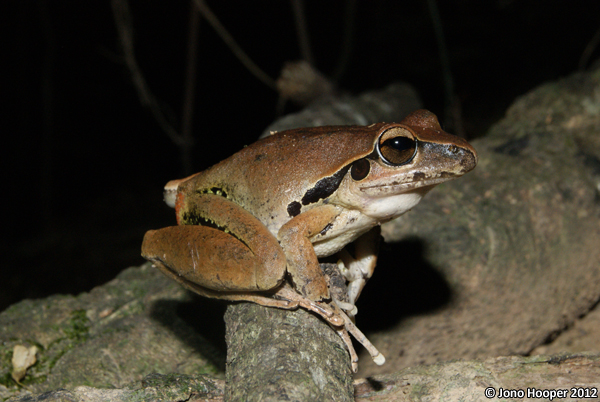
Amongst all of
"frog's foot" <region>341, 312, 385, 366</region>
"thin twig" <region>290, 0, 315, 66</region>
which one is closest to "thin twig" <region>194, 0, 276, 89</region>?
"thin twig" <region>290, 0, 315, 66</region>

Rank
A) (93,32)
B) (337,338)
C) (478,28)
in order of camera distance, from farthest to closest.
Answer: (478,28), (93,32), (337,338)

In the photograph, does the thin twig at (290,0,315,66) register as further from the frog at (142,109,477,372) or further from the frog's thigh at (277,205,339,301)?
the frog's thigh at (277,205,339,301)

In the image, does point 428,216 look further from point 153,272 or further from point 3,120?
point 3,120

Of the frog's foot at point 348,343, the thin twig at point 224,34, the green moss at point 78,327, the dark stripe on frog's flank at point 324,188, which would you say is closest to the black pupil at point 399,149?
the dark stripe on frog's flank at point 324,188

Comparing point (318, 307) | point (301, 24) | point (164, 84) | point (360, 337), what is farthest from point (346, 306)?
point (164, 84)

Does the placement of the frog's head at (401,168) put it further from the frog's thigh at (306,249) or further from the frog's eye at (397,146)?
the frog's thigh at (306,249)

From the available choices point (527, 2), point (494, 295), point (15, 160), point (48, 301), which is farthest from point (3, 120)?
point (527, 2)
